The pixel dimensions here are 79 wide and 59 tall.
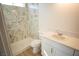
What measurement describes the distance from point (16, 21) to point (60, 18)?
0.50 metres

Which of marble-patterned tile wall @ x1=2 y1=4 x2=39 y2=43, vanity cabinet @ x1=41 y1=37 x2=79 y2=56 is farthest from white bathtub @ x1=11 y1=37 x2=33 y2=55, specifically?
vanity cabinet @ x1=41 y1=37 x2=79 y2=56

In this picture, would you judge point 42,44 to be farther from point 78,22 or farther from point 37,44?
point 78,22

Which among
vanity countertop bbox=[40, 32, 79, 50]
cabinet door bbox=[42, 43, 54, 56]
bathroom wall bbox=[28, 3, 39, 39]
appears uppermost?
bathroom wall bbox=[28, 3, 39, 39]

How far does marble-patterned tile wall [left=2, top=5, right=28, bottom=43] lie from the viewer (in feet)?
3.18

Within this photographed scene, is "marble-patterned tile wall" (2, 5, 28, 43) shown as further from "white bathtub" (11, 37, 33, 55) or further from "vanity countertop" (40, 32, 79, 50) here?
"vanity countertop" (40, 32, 79, 50)

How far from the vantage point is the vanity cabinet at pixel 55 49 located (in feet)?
3.03

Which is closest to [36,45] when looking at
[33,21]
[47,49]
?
[47,49]

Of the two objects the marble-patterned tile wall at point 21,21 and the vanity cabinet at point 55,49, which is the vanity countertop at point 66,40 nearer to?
the vanity cabinet at point 55,49

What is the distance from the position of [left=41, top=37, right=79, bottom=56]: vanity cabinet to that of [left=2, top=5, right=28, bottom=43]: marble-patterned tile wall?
264 millimetres

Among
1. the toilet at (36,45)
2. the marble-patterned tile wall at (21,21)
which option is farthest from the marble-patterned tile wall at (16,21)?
the toilet at (36,45)

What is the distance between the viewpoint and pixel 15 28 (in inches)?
40.6

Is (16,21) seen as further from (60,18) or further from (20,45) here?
(60,18)

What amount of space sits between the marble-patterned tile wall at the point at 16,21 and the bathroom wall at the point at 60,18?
0.19 meters

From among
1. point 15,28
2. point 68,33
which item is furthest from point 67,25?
point 15,28
